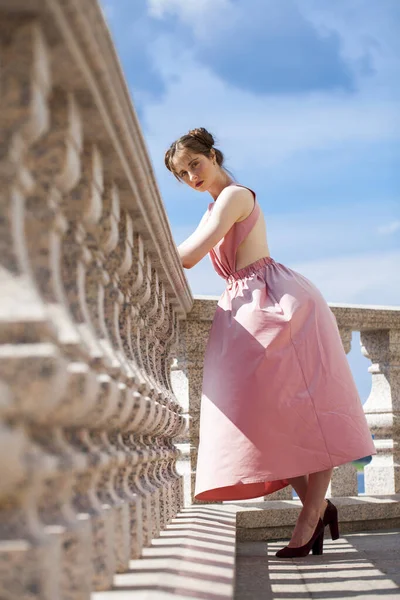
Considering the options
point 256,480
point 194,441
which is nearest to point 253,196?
point 256,480

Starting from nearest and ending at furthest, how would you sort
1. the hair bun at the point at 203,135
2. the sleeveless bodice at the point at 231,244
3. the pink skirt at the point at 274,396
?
the pink skirt at the point at 274,396, the sleeveless bodice at the point at 231,244, the hair bun at the point at 203,135

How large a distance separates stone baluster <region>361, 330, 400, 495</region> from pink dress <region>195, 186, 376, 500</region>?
1.74 metres

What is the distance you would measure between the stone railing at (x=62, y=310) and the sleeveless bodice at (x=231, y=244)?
1638 mm

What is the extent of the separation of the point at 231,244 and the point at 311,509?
1261 mm

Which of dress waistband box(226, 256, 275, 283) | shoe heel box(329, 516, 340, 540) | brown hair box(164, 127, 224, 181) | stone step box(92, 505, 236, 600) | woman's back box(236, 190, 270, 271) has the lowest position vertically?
stone step box(92, 505, 236, 600)

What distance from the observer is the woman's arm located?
150 inches

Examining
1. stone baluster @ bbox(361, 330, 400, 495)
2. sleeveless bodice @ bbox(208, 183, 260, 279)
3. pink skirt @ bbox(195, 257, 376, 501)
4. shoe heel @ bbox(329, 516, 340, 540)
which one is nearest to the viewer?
pink skirt @ bbox(195, 257, 376, 501)

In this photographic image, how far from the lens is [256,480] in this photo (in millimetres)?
3613

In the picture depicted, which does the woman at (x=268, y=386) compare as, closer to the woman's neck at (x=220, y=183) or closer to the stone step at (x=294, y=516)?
the woman's neck at (x=220, y=183)

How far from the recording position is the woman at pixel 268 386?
12.1 ft

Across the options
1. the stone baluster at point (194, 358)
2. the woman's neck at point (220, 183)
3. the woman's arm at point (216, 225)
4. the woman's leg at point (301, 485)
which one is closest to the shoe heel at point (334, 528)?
the woman's leg at point (301, 485)

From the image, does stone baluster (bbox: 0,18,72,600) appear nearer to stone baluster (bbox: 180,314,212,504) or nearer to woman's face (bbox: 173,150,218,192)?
woman's face (bbox: 173,150,218,192)

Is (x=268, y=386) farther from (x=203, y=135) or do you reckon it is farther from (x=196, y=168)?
(x=203, y=135)

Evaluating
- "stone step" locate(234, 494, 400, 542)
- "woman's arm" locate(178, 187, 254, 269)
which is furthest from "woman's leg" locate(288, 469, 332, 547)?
"woman's arm" locate(178, 187, 254, 269)
